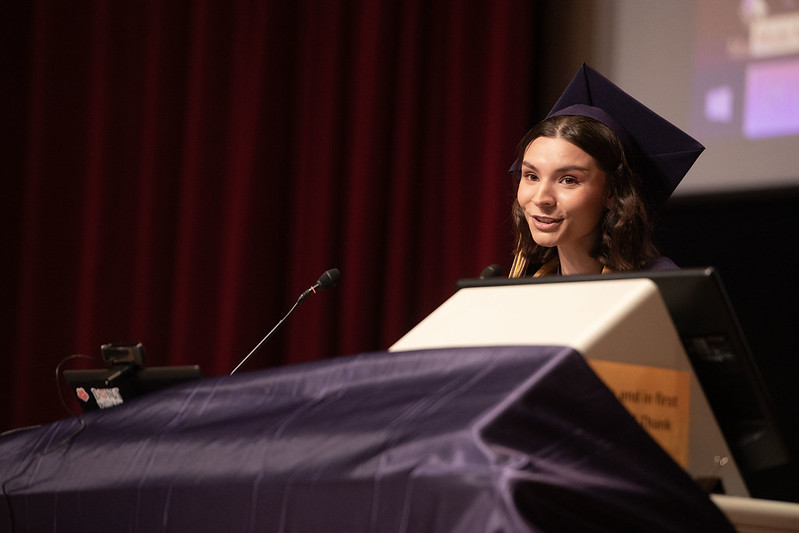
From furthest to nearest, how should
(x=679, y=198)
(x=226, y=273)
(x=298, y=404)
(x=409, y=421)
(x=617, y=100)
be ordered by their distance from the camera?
(x=226, y=273) < (x=679, y=198) < (x=617, y=100) < (x=298, y=404) < (x=409, y=421)

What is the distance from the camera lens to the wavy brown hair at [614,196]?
2246 millimetres

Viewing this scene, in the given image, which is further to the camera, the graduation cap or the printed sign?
the graduation cap

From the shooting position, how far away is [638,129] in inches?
91.0

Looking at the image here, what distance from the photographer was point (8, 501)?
3.58 feet

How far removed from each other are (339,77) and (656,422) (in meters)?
3.00

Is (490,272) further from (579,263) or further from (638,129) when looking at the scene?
(638,129)

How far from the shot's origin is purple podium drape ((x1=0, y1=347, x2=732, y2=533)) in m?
0.78

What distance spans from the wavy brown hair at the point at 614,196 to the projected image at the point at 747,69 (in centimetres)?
120

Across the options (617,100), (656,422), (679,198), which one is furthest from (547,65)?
(656,422)

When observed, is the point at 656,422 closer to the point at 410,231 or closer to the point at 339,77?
the point at 410,231

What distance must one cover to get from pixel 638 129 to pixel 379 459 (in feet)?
5.56

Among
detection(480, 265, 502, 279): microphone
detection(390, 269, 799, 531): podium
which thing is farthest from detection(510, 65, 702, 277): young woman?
detection(390, 269, 799, 531): podium

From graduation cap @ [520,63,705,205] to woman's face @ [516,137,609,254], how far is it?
0.11 meters

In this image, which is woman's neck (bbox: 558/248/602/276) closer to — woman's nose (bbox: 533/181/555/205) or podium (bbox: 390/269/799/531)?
→ woman's nose (bbox: 533/181/555/205)
